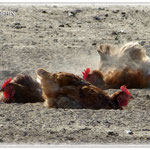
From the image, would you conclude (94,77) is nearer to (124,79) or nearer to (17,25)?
(124,79)

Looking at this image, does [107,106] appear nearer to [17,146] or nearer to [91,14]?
[17,146]

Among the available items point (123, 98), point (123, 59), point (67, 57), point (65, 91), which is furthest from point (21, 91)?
point (67, 57)

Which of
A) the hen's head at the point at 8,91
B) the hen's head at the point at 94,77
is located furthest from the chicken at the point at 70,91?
the hen's head at the point at 94,77

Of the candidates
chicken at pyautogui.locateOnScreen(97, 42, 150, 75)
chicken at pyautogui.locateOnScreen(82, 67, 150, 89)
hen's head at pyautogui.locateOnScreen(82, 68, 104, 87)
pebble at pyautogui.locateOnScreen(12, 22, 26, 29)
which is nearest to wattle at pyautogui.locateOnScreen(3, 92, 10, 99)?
hen's head at pyautogui.locateOnScreen(82, 68, 104, 87)

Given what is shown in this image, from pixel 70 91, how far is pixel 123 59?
176 centimetres

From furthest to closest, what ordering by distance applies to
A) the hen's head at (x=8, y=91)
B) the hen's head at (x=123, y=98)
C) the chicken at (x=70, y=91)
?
the hen's head at (x=8, y=91) → the hen's head at (x=123, y=98) → the chicken at (x=70, y=91)

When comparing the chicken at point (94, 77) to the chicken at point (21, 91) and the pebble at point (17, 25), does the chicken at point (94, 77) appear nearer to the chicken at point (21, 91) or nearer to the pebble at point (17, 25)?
the chicken at point (21, 91)

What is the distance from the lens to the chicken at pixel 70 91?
7.26 m

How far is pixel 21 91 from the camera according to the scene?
7719 millimetres

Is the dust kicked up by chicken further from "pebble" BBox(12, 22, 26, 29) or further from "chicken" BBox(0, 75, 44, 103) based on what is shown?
"pebble" BBox(12, 22, 26, 29)

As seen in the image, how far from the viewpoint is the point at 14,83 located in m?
7.71

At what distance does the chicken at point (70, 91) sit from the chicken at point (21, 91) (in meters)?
0.40

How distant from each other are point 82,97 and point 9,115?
0.97 meters

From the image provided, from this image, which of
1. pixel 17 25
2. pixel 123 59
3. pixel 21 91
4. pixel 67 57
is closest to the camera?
pixel 21 91
